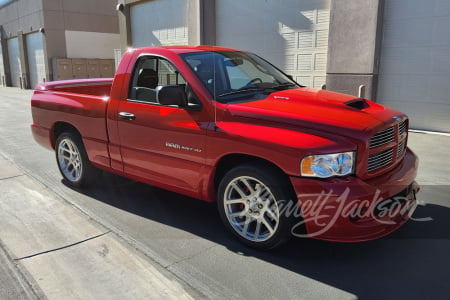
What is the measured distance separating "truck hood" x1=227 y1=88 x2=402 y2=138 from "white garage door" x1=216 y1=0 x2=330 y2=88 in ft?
24.5

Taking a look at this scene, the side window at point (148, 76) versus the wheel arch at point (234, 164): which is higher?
the side window at point (148, 76)

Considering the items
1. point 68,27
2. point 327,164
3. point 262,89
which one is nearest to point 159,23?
point 262,89

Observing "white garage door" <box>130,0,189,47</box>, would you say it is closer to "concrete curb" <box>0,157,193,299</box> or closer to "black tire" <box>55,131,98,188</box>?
"black tire" <box>55,131,98,188</box>

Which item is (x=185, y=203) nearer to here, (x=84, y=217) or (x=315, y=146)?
(x=84, y=217)

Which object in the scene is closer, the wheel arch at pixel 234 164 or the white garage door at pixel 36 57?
the wheel arch at pixel 234 164

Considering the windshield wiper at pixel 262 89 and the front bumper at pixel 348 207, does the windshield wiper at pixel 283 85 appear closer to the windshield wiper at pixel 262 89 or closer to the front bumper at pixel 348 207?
the windshield wiper at pixel 262 89

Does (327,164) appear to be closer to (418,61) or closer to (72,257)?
(72,257)

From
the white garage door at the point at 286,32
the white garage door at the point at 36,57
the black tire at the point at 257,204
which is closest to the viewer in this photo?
the black tire at the point at 257,204

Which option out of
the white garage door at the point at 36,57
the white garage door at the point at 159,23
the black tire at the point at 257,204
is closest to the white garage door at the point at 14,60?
the white garage door at the point at 36,57

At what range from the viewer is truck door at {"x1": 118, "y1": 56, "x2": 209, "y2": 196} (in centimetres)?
366

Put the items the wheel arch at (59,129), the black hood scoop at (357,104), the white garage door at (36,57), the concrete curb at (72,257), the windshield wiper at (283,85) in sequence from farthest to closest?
the white garage door at (36,57) → the wheel arch at (59,129) → the windshield wiper at (283,85) → the black hood scoop at (357,104) → the concrete curb at (72,257)

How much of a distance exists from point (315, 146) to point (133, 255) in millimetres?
1851

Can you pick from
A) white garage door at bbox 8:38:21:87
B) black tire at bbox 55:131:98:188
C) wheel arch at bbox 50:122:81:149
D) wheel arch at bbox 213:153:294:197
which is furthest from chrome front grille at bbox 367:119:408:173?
white garage door at bbox 8:38:21:87

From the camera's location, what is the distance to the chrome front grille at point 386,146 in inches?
124
